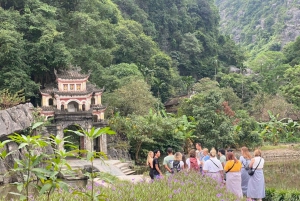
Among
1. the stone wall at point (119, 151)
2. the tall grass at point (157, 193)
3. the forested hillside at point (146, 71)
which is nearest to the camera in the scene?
the tall grass at point (157, 193)

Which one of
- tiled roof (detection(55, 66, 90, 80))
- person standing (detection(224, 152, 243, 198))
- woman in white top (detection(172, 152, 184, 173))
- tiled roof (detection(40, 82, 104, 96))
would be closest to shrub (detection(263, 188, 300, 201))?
Answer: person standing (detection(224, 152, 243, 198))

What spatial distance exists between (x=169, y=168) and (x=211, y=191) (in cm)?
289

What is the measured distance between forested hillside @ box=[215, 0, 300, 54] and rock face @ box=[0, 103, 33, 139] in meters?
53.2

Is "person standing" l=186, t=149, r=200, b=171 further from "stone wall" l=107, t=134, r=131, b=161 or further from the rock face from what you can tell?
"stone wall" l=107, t=134, r=131, b=161

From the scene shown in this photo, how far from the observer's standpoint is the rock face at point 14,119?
15.3 m

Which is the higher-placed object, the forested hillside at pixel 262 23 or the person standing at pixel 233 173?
the forested hillside at pixel 262 23

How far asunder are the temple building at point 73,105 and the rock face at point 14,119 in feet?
7.50

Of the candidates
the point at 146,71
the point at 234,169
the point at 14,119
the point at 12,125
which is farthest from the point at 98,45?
the point at 234,169

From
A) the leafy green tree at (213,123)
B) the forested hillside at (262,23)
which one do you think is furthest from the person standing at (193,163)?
the forested hillside at (262,23)

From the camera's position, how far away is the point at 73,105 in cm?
2117

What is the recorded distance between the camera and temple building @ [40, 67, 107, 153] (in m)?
19.4

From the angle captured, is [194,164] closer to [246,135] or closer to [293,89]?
[246,135]

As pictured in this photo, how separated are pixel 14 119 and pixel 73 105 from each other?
541cm

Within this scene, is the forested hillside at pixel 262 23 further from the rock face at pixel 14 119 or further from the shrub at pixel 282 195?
the shrub at pixel 282 195
